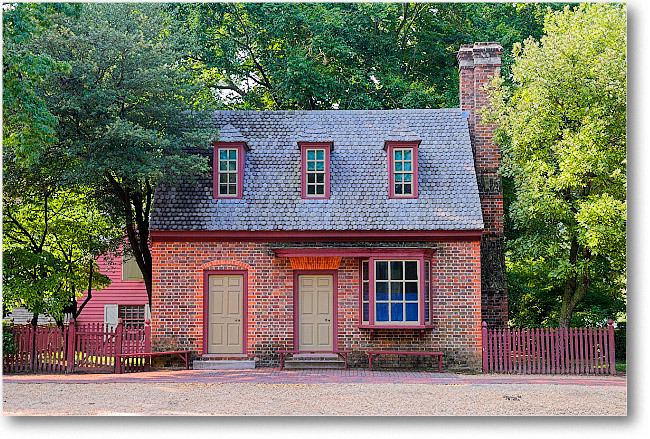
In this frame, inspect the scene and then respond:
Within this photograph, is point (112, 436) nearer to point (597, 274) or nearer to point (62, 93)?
point (62, 93)

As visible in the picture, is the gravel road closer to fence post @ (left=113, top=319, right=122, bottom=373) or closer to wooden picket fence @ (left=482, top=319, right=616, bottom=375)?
fence post @ (left=113, top=319, right=122, bottom=373)

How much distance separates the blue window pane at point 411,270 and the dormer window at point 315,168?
237cm

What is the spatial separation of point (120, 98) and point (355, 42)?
29.1ft

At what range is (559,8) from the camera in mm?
22578

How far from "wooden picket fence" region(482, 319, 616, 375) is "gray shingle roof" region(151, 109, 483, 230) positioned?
261 centimetres

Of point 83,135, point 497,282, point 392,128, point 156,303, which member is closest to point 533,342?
point 497,282

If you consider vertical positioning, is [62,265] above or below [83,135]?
below

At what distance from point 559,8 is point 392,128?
8.09 metres

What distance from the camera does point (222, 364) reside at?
16078 millimetres

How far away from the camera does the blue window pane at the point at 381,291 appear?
16.1 meters

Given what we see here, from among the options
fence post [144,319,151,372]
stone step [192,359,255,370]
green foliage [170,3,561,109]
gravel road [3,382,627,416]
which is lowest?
gravel road [3,382,627,416]

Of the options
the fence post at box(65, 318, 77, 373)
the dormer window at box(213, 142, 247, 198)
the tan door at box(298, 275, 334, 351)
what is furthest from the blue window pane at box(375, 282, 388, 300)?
the fence post at box(65, 318, 77, 373)

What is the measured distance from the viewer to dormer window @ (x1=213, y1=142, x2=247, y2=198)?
1694 cm

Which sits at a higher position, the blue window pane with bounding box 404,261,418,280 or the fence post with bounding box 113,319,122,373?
the blue window pane with bounding box 404,261,418,280
